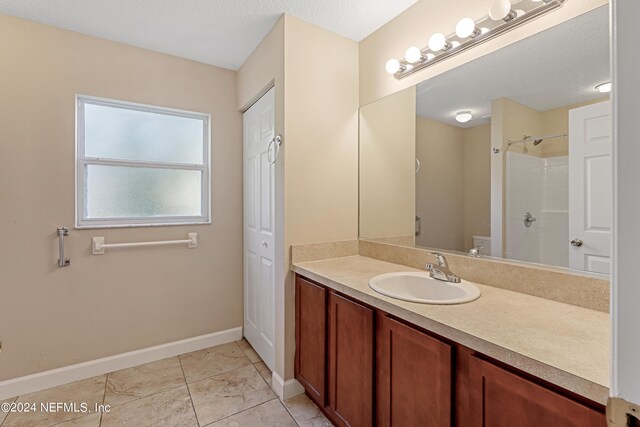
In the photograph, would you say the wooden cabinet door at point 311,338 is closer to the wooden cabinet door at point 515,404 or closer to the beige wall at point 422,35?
the wooden cabinet door at point 515,404

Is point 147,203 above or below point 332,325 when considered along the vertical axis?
above

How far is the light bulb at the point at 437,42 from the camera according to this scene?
4.98 ft

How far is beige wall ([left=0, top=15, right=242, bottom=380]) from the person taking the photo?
6.10ft

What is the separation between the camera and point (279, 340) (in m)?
1.92

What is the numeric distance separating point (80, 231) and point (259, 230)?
1215 millimetres

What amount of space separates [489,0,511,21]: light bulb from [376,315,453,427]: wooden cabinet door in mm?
1356

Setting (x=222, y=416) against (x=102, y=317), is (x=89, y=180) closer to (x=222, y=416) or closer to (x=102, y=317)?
(x=102, y=317)

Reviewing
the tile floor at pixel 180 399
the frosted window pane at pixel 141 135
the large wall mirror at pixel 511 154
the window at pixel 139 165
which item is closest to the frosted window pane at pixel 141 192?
the window at pixel 139 165

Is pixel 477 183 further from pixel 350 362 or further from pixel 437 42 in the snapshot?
pixel 350 362

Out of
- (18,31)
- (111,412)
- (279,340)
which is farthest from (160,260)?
(18,31)

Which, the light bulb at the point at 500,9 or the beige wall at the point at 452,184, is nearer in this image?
the light bulb at the point at 500,9

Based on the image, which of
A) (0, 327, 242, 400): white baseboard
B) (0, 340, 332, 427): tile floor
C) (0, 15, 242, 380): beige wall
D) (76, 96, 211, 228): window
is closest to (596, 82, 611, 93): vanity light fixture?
(0, 340, 332, 427): tile floor

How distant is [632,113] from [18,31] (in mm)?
2911

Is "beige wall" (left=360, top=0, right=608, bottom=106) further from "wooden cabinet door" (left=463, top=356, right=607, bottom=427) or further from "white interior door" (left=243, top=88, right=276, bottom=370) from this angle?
"wooden cabinet door" (left=463, top=356, right=607, bottom=427)
